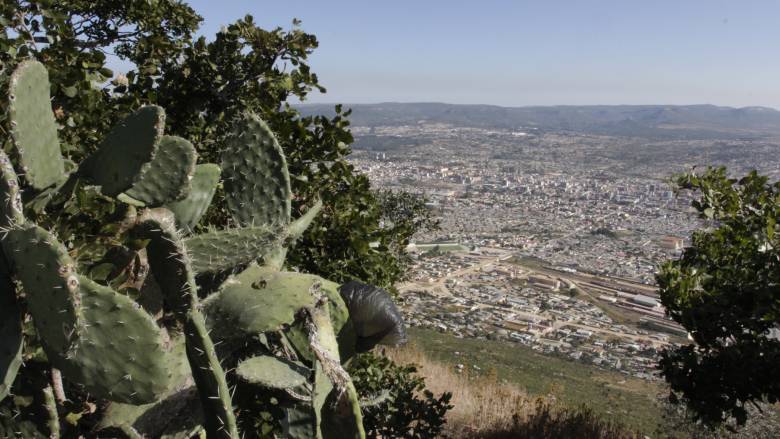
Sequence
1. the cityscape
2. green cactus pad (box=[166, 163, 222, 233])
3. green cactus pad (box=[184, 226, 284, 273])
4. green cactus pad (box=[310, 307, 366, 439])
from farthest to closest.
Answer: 1. the cityscape
2. green cactus pad (box=[166, 163, 222, 233])
3. green cactus pad (box=[184, 226, 284, 273])
4. green cactus pad (box=[310, 307, 366, 439])

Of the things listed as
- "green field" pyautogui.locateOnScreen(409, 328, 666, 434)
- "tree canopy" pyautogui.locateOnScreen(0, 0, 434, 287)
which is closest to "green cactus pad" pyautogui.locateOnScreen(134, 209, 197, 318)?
"tree canopy" pyautogui.locateOnScreen(0, 0, 434, 287)

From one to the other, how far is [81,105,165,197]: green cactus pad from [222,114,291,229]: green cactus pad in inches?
23.4

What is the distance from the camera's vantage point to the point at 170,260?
129cm

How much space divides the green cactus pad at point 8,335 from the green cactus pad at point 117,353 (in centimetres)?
10

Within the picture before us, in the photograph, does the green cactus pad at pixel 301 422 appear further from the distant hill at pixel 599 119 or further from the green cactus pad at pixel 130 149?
the distant hill at pixel 599 119

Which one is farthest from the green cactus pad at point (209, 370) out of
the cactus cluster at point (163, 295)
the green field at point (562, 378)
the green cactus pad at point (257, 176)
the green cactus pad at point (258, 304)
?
the green field at point (562, 378)

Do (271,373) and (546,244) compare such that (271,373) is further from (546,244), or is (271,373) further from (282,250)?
Result: (546,244)

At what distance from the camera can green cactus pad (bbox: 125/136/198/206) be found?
144 cm

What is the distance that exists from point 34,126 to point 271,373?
0.84 meters

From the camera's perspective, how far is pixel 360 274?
3143mm

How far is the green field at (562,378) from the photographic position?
336 inches

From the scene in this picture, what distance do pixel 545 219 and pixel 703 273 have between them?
43660 millimetres

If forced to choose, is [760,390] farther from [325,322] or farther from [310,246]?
[325,322]

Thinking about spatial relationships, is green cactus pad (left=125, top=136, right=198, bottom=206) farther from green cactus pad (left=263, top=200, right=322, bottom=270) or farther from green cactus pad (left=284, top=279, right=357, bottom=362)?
green cactus pad (left=284, top=279, right=357, bottom=362)
